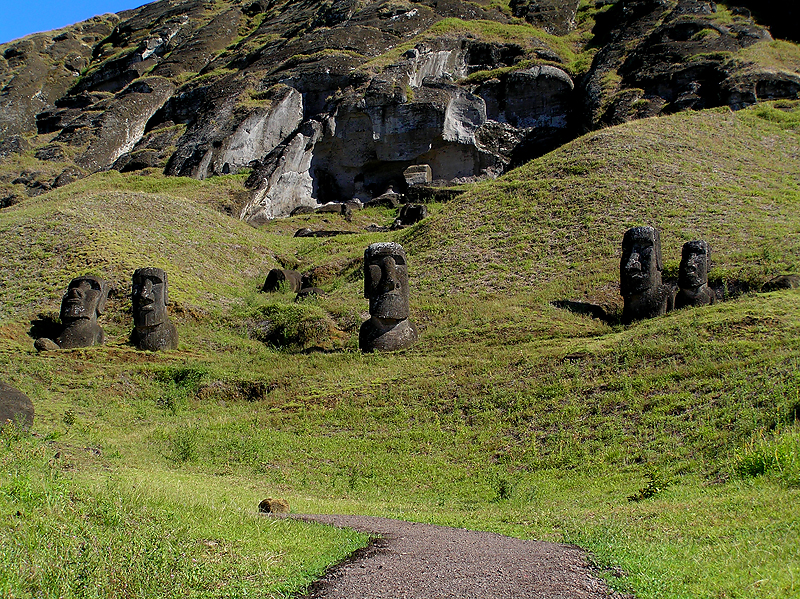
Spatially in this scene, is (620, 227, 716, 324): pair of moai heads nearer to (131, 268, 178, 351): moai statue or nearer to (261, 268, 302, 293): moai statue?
(131, 268, 178, 351): moai statue

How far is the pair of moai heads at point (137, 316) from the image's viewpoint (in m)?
19.3

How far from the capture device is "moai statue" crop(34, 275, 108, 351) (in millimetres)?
19422

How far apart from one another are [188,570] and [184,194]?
3592cm

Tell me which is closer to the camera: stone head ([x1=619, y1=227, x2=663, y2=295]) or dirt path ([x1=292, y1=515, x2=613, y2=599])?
dirt path ([x1=292, y1=515, x2=613, y2=599])

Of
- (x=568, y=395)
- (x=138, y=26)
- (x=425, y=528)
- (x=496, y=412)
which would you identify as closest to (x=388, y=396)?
(x=496, y=412)

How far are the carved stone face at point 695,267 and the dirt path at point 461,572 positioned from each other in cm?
1229

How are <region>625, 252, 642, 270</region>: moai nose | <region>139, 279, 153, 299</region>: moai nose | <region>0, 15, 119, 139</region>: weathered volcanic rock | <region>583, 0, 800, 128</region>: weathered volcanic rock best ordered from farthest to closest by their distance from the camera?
1. <region>0, 15, 119, 139</region>: weathered volcanic rock
2. <region>583, 0, 800, 128</region>: weathered volcanic rock
3. <region>139, 279, 153, 299</region>: moai nose
4. <region>625, 252, 642, 270</region>: moai nose

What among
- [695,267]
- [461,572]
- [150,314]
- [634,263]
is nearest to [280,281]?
[150,314]

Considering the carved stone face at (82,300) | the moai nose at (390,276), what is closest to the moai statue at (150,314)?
the carved stone face at (82,300)

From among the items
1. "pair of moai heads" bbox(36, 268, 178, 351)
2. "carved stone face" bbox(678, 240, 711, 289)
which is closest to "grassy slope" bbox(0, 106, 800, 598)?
"pair of moai heads" bbox(36, 268, 178, 351)

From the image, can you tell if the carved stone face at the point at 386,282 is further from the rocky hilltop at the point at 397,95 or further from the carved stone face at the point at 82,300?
the rocky hilltop at the point at 397,95

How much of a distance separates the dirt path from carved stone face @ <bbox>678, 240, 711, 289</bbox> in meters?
12.3

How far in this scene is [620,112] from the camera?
39.4 metres

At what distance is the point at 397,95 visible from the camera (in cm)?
4531
